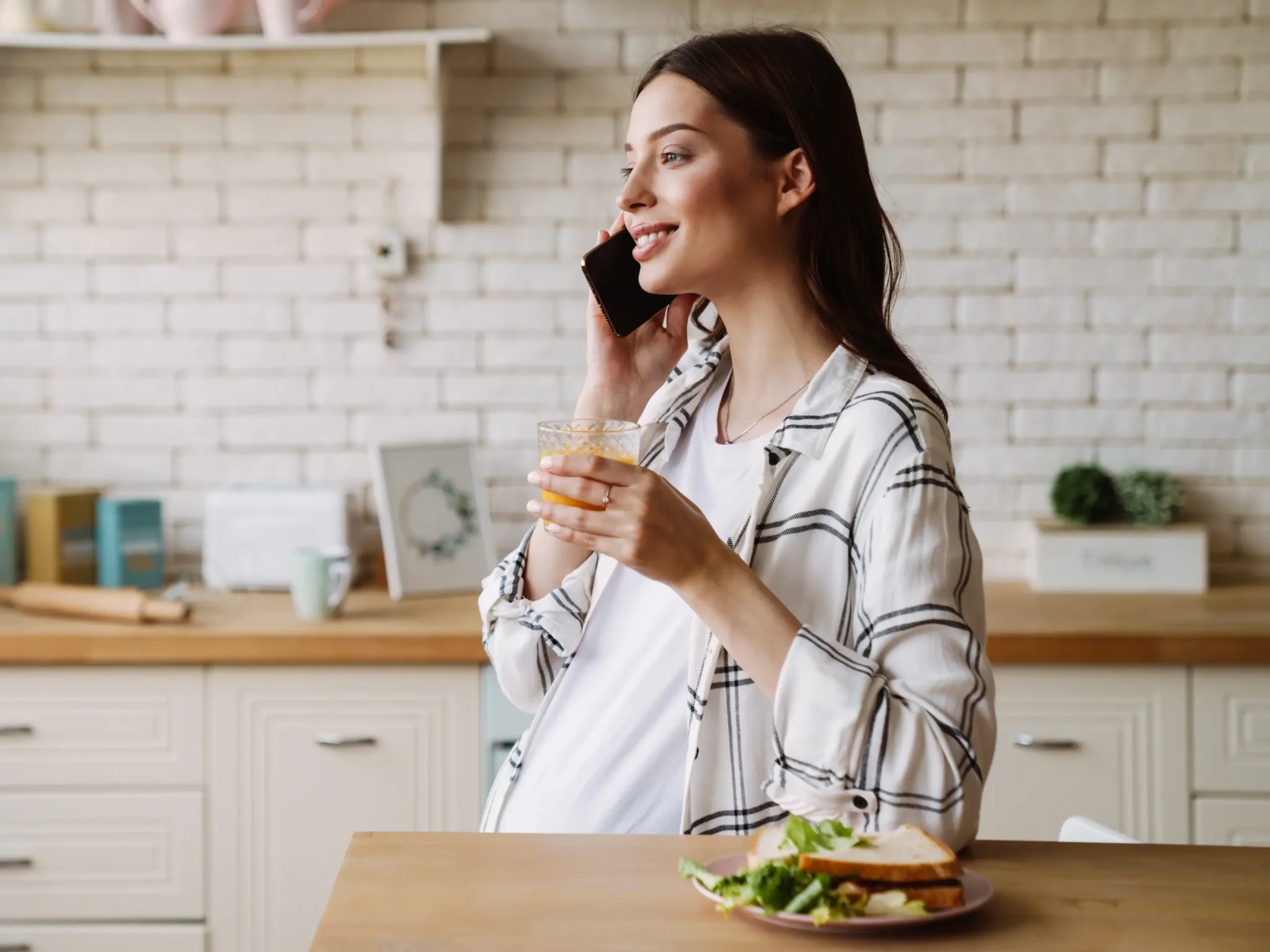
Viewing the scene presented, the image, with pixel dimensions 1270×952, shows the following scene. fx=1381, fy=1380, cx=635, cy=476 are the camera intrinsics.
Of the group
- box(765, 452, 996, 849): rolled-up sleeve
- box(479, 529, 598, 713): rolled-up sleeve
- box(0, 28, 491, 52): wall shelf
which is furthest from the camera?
box(0, 28, 491, 52): wall shelf

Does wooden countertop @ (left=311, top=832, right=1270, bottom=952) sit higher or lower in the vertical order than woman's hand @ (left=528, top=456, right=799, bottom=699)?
lower

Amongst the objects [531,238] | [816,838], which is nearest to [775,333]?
[816,838]

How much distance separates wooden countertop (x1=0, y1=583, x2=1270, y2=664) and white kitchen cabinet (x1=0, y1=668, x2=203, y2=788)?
0.04m

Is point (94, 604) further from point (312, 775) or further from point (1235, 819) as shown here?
point (1235, 819)

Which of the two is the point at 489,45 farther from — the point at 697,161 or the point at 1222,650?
the point at 1222,650

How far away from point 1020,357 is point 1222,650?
0.86 m

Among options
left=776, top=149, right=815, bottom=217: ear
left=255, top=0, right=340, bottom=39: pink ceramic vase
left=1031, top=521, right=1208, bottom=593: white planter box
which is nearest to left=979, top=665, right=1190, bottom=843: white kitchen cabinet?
left=1031, top=521, right=1208, bottom=593: white planter box

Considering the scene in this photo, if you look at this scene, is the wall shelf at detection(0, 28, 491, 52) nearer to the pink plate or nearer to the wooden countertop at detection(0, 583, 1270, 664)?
the wooden countertop at detection(0, 583, 1270, 664)

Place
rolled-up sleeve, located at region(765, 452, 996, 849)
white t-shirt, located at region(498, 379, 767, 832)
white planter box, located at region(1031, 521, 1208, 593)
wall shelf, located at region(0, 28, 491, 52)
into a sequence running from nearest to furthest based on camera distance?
rolled-up sleeve, located at region(765, 452, 996, 849) → white t-shirt, located at region(498, 379, 767, 832) → wall shelf, located at region(0, 28, 491, 52) → white planter box, located at region(1031, 521, 1208, 593)

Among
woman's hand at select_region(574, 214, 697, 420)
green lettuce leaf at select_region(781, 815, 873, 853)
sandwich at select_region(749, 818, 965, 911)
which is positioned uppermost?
woman's hand at select_region(574, 214, 697, 420)

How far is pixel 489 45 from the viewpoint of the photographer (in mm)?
3078

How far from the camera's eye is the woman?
4.25 feet

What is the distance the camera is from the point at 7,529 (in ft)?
9.92

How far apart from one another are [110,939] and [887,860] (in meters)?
2.00
